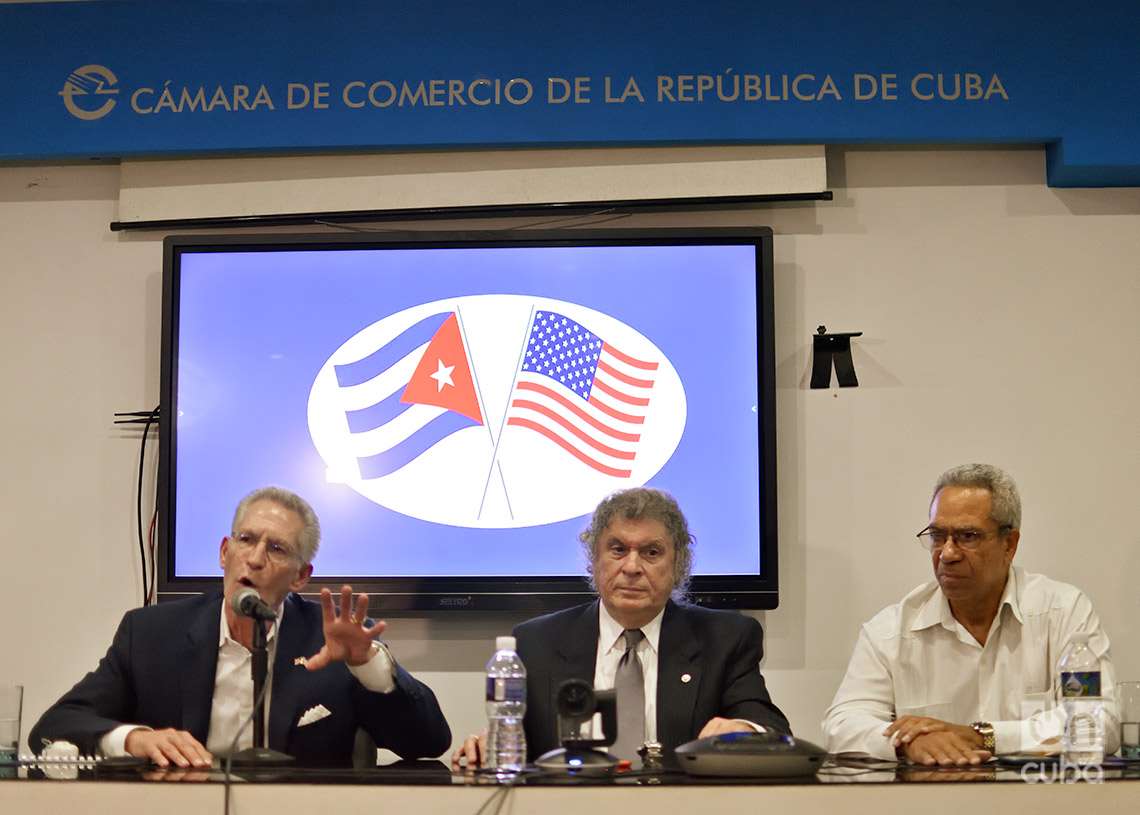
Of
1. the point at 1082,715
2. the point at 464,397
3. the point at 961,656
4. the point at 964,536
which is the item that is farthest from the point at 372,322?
the point at 1082,715

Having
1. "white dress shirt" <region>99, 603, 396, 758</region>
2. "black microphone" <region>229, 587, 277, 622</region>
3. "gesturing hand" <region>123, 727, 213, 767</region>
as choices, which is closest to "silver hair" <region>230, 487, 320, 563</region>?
"white dress shirt" <region>99, 603, 396, 758</region>

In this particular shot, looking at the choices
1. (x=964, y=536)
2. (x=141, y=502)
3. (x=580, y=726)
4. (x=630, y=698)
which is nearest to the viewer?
(x=580, y=726)

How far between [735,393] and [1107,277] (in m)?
1.17

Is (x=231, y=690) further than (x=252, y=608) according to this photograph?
Yes

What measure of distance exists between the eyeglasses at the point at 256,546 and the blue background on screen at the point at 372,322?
0.75m

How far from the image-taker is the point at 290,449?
151 inches

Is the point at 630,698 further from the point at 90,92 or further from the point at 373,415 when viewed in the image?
the point at 90,92

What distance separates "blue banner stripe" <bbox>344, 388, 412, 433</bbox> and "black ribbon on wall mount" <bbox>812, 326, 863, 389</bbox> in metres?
1.21

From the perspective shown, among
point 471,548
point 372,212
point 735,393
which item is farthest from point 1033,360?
point 372,212

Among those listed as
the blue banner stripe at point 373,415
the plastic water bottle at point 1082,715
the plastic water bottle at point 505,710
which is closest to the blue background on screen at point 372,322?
the blue banner stripe at point 373,415

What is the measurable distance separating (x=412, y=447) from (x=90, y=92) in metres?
1.48

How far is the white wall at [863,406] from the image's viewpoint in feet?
12.5

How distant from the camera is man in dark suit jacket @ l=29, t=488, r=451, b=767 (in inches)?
113

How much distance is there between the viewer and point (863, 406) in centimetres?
388
